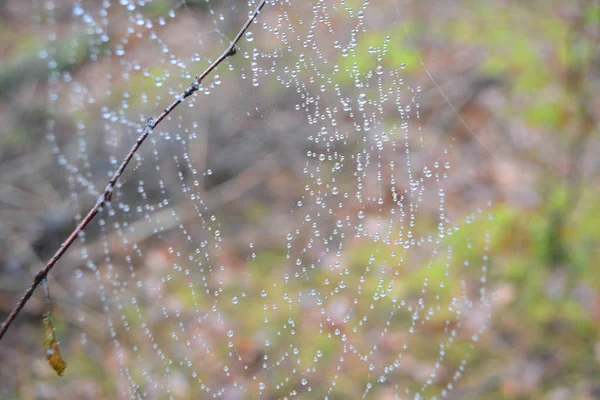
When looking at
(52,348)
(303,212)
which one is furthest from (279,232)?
(52,348)

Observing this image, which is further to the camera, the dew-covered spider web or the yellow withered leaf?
the dew-covered spider web

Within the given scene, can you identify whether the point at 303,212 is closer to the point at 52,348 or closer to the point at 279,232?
the point at 279,232

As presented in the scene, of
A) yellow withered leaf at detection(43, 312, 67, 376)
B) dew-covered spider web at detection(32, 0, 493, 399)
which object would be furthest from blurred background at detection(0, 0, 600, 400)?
yellow withered leaf at detection(43, 312, 67, 376)

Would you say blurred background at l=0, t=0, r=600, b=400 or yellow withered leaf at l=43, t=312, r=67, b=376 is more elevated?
blurred background at l=0, t=0, r=600, b=400

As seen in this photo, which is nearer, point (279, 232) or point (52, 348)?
point (52, 348)

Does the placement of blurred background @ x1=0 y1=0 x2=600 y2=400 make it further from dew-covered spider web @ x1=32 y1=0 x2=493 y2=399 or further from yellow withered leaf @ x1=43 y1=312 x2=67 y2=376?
yellow withered leaf @ x1=43 y1=312 x2=67 y2=376
